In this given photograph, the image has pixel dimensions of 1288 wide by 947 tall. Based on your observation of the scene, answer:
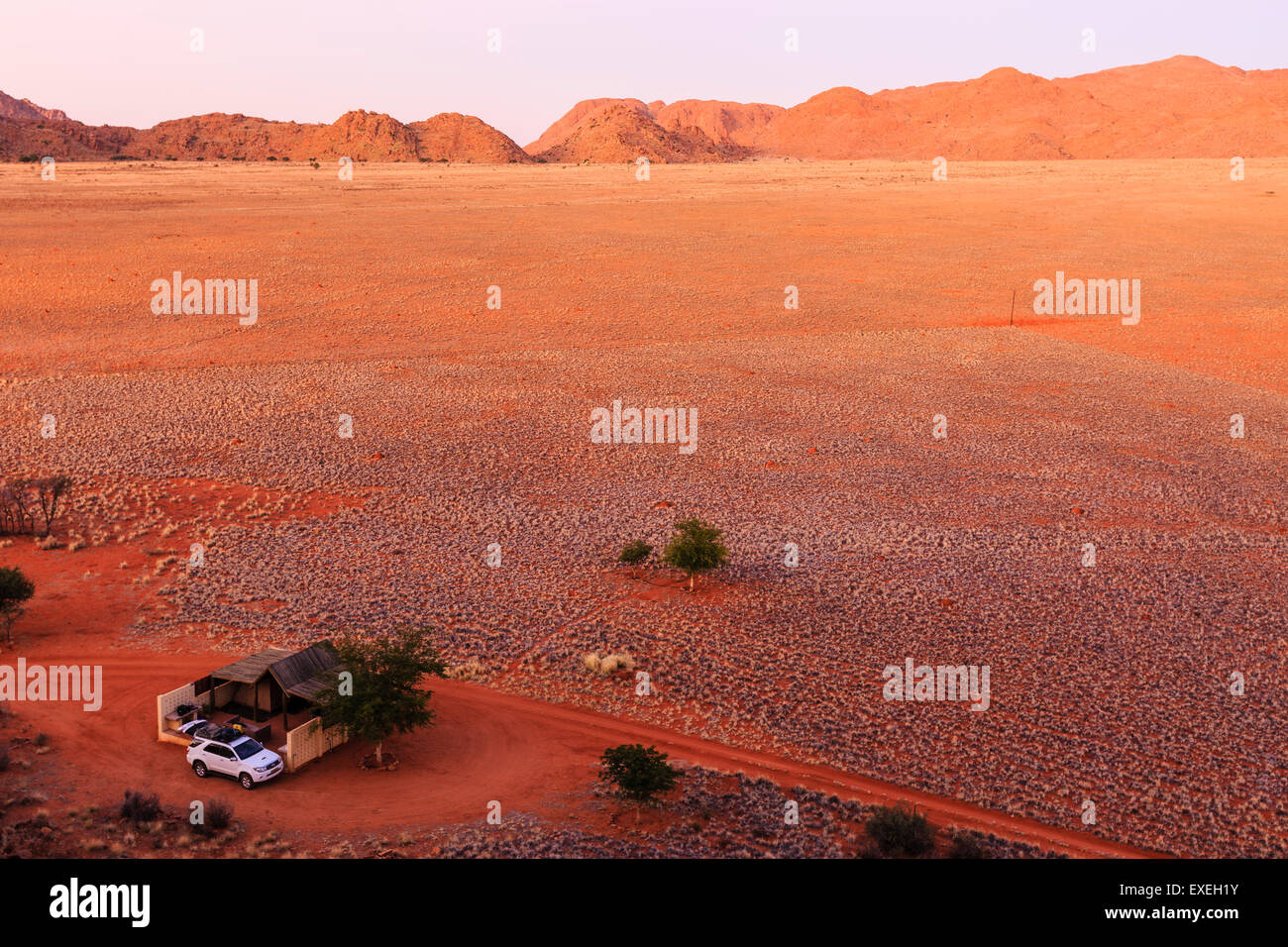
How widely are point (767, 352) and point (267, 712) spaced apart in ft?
90.0

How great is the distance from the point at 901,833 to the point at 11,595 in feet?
48.7

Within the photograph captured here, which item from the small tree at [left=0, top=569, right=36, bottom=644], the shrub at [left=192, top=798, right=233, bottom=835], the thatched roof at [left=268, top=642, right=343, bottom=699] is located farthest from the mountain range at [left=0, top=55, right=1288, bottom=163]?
the shrub at [left=192, top=798, right=233, bottom=835]

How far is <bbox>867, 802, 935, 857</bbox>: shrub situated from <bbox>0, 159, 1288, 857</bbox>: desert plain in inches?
24.6

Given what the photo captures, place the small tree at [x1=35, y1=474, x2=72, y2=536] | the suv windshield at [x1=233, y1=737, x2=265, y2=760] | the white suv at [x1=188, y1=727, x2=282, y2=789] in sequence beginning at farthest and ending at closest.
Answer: the small tree at [x1=35, y1=474, x2=72, y2=536], the suv windshield at [x1=233, y1=737, x2=265, y2=760], the white suv at [x1=188, y1=727, x2=282, y2=789]

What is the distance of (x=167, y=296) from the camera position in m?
44.9

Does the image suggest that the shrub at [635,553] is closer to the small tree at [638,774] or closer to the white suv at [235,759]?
the small tree at [638,774]

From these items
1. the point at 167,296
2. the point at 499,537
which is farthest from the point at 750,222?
the point at 499,537

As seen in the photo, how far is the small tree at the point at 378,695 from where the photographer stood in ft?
45.9

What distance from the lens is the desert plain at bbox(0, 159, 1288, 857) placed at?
1392cm

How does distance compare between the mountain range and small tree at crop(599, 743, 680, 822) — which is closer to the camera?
small tree at crop(599, 743, 680, 822)

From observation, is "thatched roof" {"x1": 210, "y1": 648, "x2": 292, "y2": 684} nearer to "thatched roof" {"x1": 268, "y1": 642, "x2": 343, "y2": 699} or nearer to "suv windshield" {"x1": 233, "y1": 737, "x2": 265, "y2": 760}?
"thatched roof" {"x1": 268, "y1": 642, "x2": 343, "y2": 699}

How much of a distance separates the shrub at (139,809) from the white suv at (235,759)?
1041mm

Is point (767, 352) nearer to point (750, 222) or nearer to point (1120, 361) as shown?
point (1120, 361)
